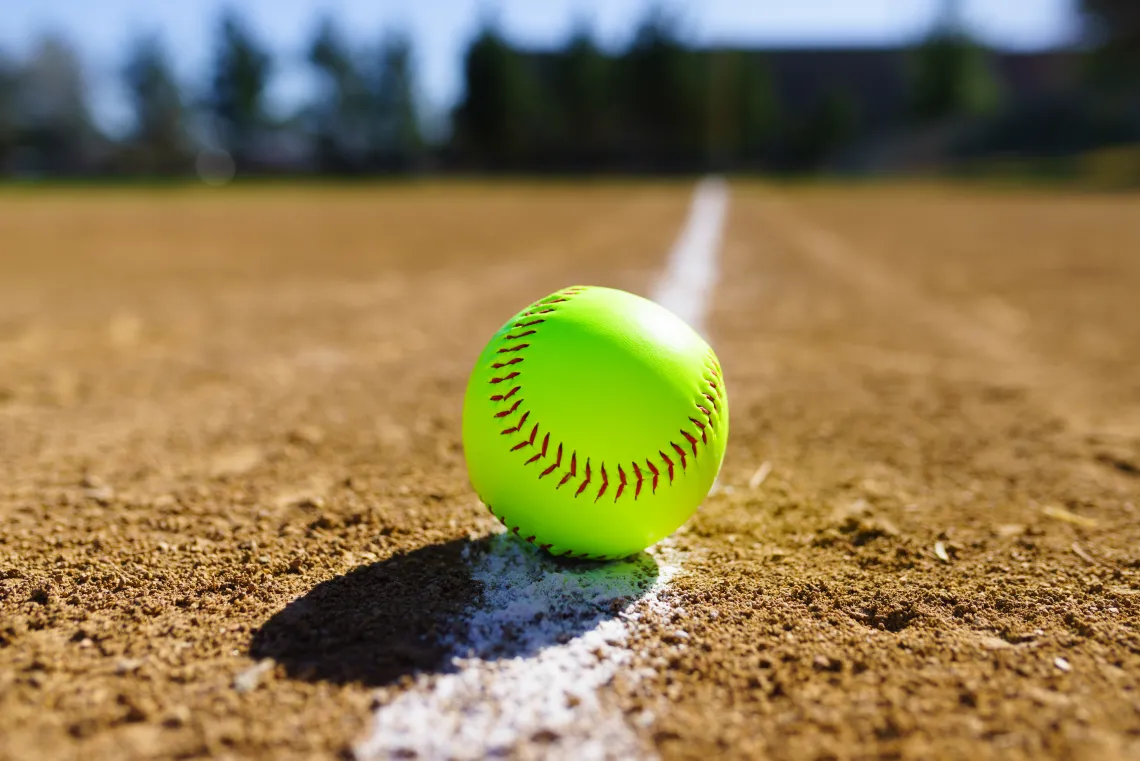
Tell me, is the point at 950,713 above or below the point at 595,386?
below

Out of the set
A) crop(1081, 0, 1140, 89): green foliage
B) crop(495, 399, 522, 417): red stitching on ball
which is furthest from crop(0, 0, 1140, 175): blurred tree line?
crop(495, 399, 522, 417): red stitching on ball

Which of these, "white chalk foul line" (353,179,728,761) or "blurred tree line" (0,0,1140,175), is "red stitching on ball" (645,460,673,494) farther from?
"blurred tree line" (0,0,1140,175)

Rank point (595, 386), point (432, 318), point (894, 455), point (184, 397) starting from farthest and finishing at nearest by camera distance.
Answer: point (432, 318), point (184, 397), point (894, 455), point (595, 386)

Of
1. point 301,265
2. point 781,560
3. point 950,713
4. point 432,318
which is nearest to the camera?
point 950,713

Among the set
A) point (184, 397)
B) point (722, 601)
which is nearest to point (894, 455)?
point (722, 601)

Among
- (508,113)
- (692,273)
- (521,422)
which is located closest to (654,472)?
(521,422)

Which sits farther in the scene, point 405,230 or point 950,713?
point 405,230

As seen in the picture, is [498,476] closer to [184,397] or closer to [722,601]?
[722,601]
